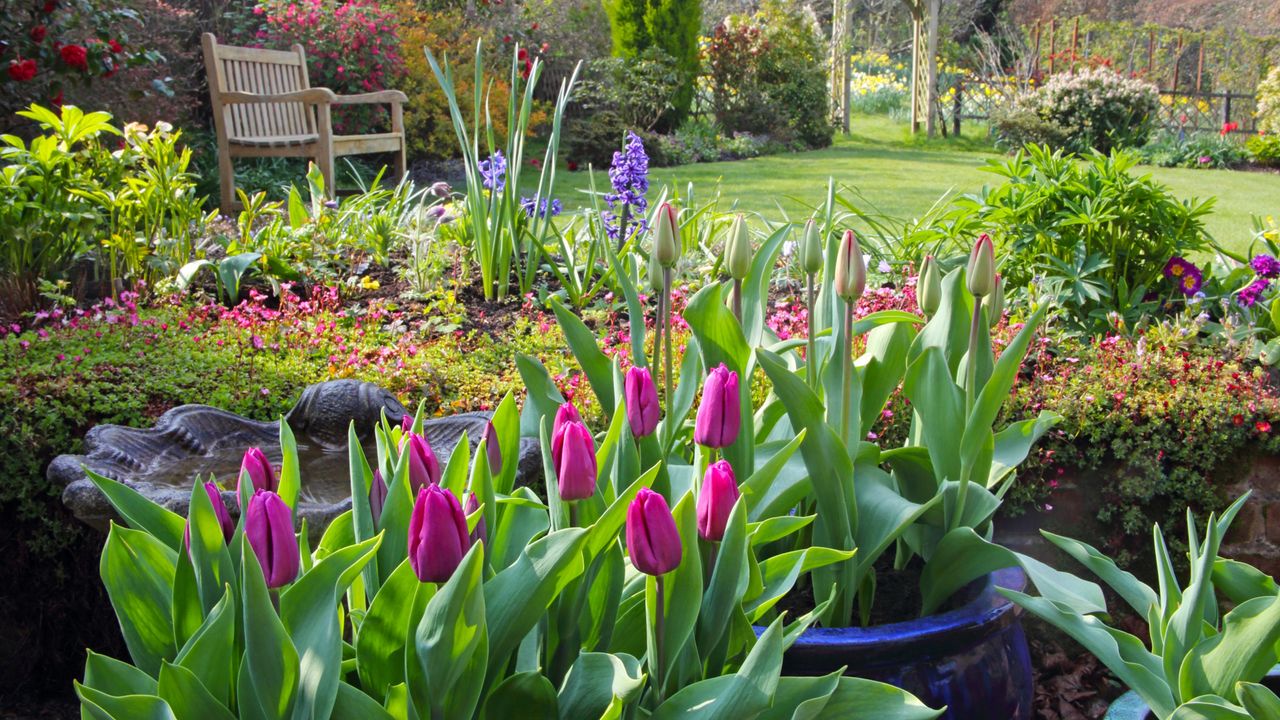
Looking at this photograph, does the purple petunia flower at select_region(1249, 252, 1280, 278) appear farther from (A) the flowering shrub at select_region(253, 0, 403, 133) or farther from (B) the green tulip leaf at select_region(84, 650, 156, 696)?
(A) the flowering shrub at select_region(253, 0, 403, 133)

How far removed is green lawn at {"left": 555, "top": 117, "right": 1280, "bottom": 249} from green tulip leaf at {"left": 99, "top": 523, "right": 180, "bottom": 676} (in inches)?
234

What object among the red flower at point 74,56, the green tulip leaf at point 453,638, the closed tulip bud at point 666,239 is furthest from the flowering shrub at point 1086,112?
the green tulip leaf at point 453,638

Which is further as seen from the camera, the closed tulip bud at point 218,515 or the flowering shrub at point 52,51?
the flowering shrub at point 52,51

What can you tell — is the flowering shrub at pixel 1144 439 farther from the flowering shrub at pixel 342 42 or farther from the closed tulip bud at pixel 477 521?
the flowering shrub at pixel 342 42

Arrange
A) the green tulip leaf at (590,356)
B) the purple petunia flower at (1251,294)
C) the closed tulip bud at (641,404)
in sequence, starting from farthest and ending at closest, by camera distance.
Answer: the purple petunia flower at (1251,294)
the green tulip leaf at (590,356)
the closed tulip bud at (641,404)

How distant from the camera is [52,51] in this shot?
5965 mm

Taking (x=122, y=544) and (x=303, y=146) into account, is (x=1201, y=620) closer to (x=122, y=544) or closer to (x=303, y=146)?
(x=122, y=544)

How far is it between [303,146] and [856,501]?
6490 mm

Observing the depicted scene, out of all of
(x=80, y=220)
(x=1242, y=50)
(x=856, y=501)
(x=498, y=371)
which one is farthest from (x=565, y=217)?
(x=1242, y=50)

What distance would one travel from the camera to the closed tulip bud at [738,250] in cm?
151

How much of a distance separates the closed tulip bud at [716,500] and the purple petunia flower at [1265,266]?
3.10 m

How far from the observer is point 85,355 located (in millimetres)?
3029

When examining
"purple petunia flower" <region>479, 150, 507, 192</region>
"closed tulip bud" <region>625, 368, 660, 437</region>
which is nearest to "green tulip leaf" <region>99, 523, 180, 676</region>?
"closed tulip bud" <region>625, 368, 660, 437</region>

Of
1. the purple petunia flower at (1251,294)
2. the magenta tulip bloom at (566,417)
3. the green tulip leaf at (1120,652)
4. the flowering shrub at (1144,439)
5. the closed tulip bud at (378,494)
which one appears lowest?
the flowering shrub at (1144,439)
